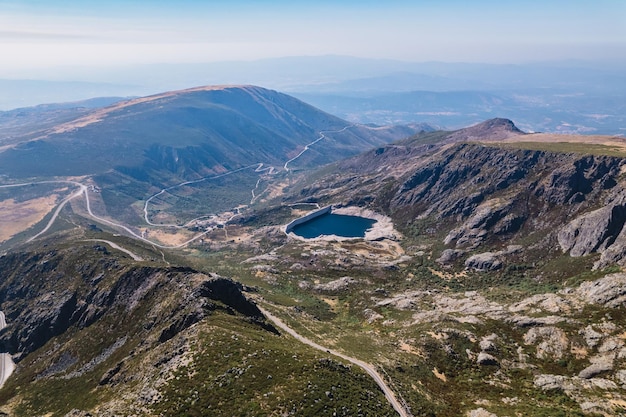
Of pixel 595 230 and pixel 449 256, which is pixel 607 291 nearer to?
pixel 595 230

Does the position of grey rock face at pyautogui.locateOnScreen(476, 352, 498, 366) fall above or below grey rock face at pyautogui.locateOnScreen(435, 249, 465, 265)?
above

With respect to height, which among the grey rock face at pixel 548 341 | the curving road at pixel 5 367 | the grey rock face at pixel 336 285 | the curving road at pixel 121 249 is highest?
the curving road at pixel 121 249

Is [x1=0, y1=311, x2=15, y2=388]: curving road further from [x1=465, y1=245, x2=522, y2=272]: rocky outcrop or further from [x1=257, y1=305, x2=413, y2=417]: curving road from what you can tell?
[x1=465, y1=245, x2=522, y2=272]: rocky outcrop

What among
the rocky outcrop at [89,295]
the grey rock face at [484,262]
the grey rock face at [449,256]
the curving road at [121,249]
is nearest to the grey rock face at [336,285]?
the grey rock face at [449,256]

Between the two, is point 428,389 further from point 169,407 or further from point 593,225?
point 593,225

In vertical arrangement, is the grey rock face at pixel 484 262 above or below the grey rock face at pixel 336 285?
above

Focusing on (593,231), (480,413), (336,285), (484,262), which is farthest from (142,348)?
(593,231)

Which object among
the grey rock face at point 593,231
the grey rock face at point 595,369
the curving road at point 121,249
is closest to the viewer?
the grey rock face at point 595,369

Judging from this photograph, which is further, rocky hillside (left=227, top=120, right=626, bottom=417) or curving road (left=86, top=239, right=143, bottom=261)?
curving road (left=86, top=239, right=143, bottom=261)

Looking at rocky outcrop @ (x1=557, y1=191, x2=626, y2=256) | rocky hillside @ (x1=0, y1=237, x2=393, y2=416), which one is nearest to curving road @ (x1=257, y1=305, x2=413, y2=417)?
rocky hillside @ (x1=0, y1=237, x2=393, y2=416)

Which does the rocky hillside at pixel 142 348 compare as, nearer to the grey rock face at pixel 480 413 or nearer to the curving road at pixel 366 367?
the curving road at pixel 366 367
